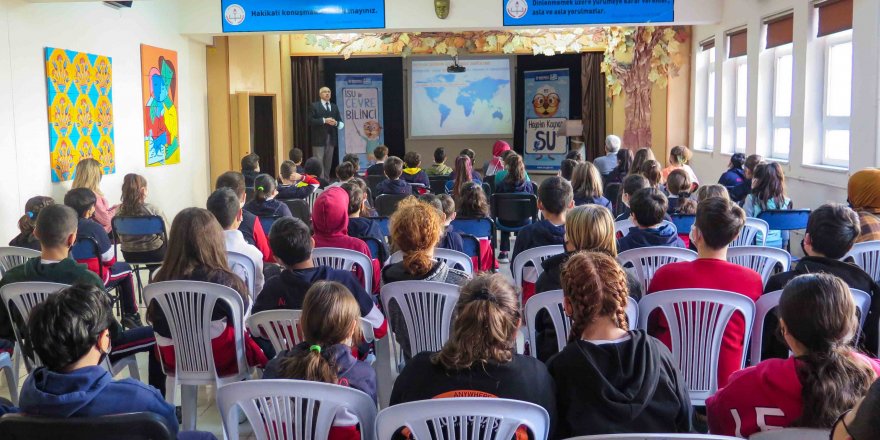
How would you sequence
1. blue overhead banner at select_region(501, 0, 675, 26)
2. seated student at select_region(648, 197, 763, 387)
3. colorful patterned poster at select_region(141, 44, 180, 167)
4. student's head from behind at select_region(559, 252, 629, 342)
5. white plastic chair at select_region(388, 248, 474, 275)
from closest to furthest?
student's head from behind at select_region(559, 252, 629, 342) → seated student at select_region(648, 197, 763, 387) → white plastic chair at select_region(388, 248, 474, 275) → blue overhead banner at select_region(501, 0, 675, 26) → colorful patterned poster at select_region(141, 44, 180, 167)

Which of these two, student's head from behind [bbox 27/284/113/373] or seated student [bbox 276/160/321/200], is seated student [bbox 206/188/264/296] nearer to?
student's head from behind [bbox 27/284/113/373]

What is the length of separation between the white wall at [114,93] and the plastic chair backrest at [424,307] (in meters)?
4.37

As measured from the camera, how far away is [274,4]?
882 centimetres

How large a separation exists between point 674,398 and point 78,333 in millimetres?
1443

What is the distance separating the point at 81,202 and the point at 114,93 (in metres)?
3.39

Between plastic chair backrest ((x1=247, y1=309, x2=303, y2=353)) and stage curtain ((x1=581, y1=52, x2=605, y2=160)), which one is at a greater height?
stage curtain ((x1=581, y1=52, x2=605, y2=160))

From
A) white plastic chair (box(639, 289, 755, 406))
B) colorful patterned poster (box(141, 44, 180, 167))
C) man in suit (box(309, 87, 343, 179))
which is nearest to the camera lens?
white plastic chair (box(639, 289, 755, 406))

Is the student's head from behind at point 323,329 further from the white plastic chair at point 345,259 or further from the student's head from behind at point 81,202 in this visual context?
the student's head from behind at point 81,202

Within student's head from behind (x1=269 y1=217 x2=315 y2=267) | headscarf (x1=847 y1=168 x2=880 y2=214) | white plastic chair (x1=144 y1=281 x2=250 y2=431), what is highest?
headscarf (x1=847 y1=168 x2=880 y2=214)

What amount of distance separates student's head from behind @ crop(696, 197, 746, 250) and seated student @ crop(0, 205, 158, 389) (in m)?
2.24

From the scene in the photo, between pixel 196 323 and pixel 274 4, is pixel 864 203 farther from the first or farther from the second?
pixel 274 4

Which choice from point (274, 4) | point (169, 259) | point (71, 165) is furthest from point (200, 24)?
point (169, 259)

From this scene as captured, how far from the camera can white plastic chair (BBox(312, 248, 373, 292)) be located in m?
3.90

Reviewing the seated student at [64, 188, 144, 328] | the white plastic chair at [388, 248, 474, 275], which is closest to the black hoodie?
the white plastic chair at [388, 248, 474, 275]
